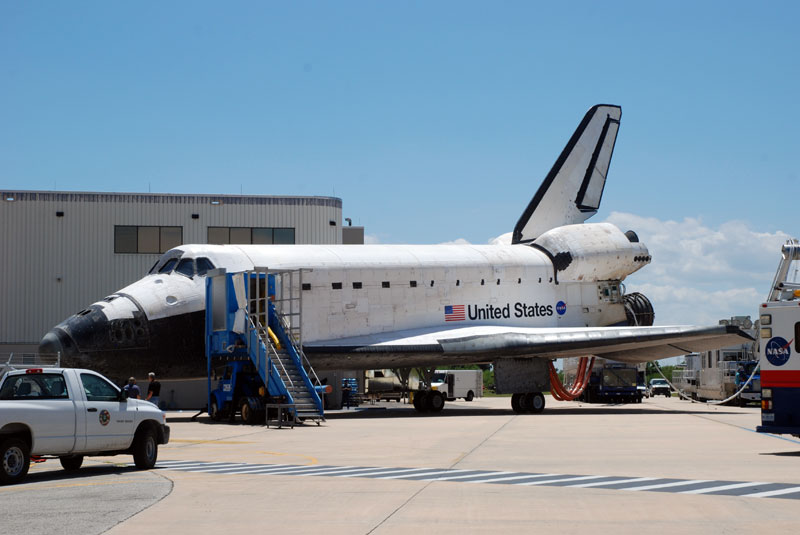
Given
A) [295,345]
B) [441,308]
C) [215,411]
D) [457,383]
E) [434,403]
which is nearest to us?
[215,411]

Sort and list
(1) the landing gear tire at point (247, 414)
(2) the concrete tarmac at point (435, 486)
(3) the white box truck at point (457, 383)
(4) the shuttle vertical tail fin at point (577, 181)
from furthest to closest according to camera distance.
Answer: (3) the white box truck at point (457, 383)
(4) the shuttle vertical tail fin at point (577, 181)
(1) the landing gear tire at point (247, 414)
(2) the concrete tarmac at point (435, 486)

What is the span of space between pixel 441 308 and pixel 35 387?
15197 millimetres

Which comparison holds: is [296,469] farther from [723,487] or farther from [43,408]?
[723,487]

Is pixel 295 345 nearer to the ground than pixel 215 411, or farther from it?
farther from it

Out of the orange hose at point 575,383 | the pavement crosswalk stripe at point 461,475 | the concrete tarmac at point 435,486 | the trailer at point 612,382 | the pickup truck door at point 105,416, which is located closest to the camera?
the concrete tarmac at point 435,486

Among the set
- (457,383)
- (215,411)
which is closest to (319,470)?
(215,411)

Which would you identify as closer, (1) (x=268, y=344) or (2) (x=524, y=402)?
(1) (x=268, y=344)

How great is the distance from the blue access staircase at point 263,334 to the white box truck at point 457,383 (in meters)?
21.8

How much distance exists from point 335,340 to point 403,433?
6.13m

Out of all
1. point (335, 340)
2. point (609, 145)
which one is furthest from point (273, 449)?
point (609, 145)

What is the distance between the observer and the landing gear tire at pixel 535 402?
81.1 feet

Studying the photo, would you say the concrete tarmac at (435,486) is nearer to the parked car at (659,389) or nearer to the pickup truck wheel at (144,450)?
the pickup truck wheel at (144,450)

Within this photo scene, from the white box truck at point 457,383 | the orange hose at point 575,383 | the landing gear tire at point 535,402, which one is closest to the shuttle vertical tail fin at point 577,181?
the orange hose at point 575,383

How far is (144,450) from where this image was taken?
1106 centimetres
